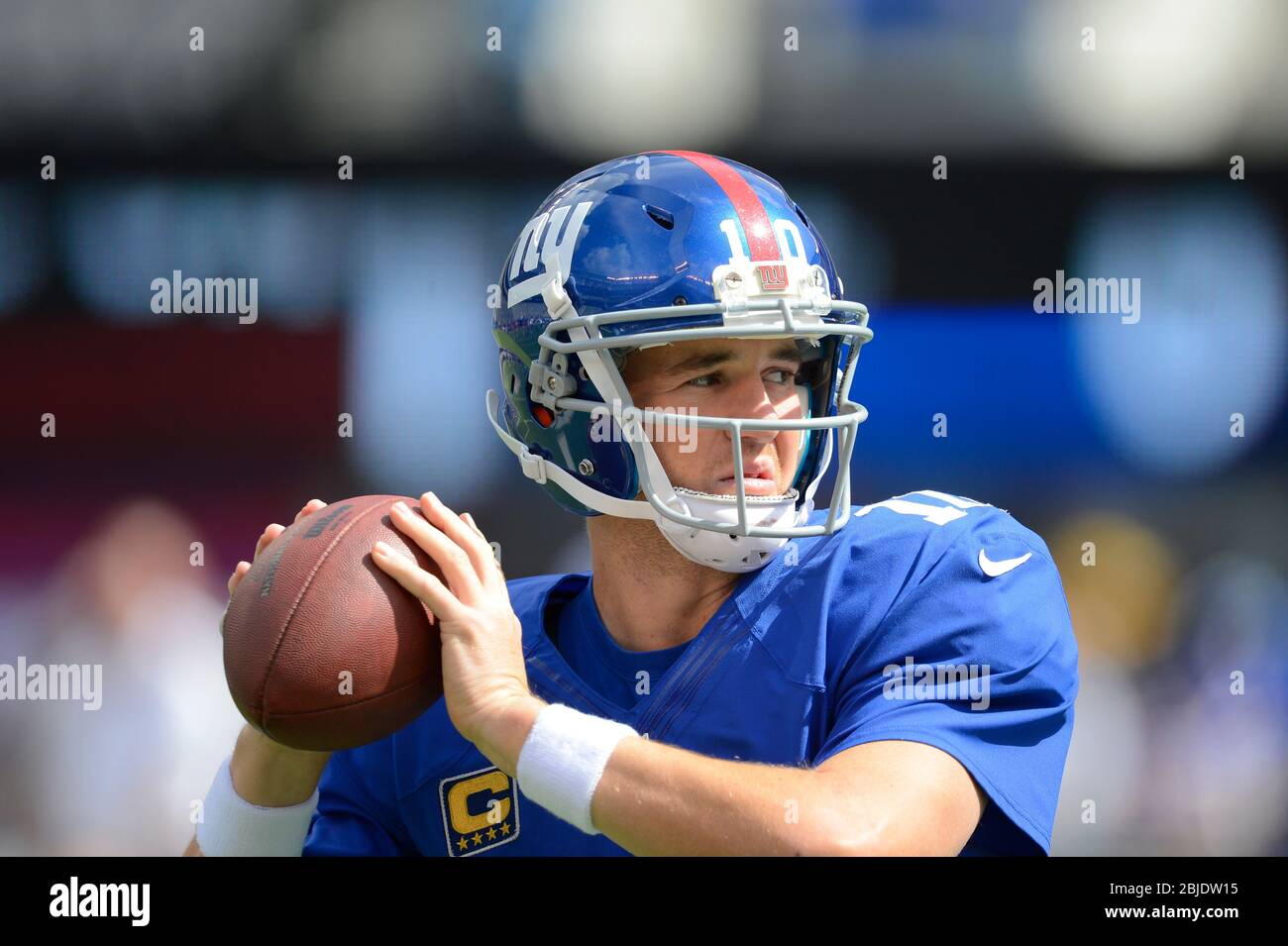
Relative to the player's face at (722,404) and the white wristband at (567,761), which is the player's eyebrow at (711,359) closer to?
the player's face at (722,404)

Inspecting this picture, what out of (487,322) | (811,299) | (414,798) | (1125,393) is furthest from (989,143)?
(414,798)

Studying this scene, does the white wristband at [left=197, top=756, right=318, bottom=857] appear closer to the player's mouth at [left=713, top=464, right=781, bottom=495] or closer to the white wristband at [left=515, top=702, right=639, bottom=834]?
the white wristband at [left=515, top=702, right=639, bottom=834]

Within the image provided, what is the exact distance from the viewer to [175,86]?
3.43 meters

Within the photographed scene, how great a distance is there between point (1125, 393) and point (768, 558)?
1882 mm

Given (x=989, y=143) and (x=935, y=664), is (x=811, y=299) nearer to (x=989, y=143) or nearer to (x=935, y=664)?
(x=935, y=664)

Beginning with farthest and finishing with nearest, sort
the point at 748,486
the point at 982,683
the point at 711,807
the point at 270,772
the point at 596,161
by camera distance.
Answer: the point at 596,161
the point at 270,772
the point at 748,486
the point at 982,683
the point at 711,807

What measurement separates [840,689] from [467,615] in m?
0.52

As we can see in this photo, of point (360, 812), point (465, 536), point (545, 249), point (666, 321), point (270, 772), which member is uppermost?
point (545, 249)

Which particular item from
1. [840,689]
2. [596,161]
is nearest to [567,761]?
[840,689]

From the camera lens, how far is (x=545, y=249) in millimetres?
1965

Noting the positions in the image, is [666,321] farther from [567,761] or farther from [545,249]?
[567,761]

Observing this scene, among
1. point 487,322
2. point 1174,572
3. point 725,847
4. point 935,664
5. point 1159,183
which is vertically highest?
point 1159,183

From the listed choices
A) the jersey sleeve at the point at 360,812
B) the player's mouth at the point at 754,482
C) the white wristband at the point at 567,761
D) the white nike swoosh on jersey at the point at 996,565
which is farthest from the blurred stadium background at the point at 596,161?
the white wristband at the point at 567,761

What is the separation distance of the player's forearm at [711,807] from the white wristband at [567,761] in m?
0.01
